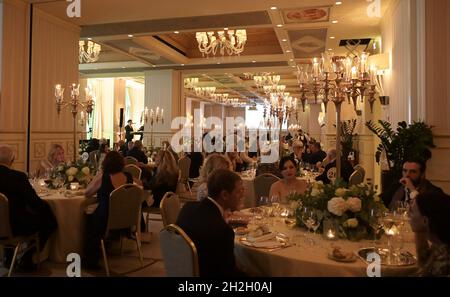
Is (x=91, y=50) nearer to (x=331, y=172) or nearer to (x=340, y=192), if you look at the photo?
(x=331, y=172)

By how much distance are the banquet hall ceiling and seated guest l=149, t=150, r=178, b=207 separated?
314cm

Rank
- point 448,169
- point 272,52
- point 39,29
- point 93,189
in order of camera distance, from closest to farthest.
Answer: point 93,189 < point 448,169 < point 39,29 < point 272,52

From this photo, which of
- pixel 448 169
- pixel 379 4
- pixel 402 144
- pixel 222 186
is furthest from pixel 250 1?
pixel 222 186

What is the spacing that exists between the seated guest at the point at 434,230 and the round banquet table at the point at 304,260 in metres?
0.30

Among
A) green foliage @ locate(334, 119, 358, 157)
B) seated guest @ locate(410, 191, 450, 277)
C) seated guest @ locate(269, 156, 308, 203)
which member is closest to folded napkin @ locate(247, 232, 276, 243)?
seated guest @ locate(410, 191, 450, 277)

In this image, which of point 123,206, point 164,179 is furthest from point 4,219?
point 164,179

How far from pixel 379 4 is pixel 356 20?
978 mm

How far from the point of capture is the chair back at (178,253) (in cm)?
210

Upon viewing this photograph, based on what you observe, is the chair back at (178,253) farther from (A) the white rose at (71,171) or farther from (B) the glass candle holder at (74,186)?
(A) the white rose at (71,171)

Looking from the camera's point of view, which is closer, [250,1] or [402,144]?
[402,144]

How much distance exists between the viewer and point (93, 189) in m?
4.64

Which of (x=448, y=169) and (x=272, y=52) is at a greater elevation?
(x=272, y=52)

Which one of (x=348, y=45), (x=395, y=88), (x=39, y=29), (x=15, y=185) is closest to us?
(x=15, y=185)
